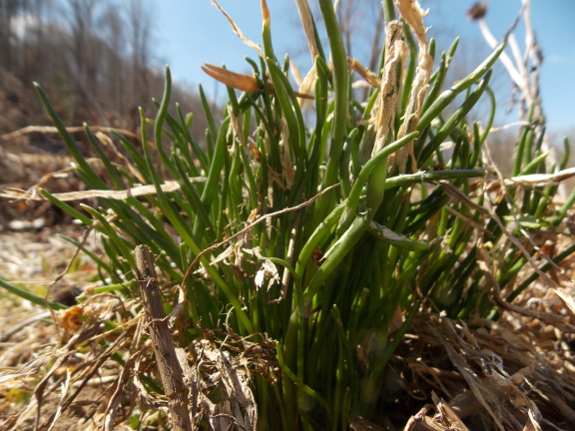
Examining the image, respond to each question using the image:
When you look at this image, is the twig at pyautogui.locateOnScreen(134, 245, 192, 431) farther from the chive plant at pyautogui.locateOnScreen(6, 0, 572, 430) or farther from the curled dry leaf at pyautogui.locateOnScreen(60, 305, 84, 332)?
the curled dry leaf at pyautogui.locateOnScreen(60, 305, 84, 332)

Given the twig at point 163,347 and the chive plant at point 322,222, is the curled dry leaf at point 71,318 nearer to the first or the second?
the chive plant at point 322,222

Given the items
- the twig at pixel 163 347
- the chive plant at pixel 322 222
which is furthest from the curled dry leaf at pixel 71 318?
the twig at pixel 163 347

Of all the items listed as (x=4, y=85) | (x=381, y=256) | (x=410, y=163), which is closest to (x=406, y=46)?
(x=410, y=163)

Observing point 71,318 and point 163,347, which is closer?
point 163,347

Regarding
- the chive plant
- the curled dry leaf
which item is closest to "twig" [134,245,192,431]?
the chive plant

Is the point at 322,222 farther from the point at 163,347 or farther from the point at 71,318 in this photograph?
the point at 71,318

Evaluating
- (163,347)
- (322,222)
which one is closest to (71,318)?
(163,347)

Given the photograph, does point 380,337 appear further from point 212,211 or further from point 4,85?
point 4,85

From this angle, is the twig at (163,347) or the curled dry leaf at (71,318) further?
the curled dry leaf at (71,318)
